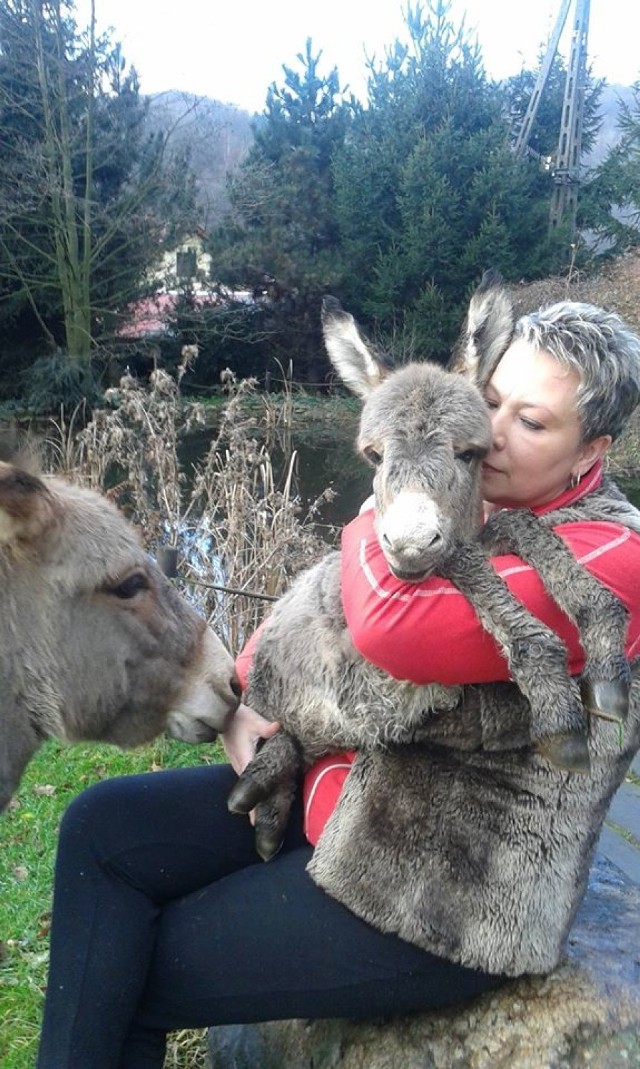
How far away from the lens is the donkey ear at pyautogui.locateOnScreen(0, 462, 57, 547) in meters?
1.88

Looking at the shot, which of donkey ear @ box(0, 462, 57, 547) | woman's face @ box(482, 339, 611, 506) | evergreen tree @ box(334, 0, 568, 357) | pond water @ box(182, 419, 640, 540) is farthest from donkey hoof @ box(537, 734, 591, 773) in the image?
evergreen tree @ box(334, 0, 568, 357)

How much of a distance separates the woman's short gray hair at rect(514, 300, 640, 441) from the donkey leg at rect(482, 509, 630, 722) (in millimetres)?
319

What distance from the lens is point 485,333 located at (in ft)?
7.17

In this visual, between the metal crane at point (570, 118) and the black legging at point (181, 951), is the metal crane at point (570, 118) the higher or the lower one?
the higher one

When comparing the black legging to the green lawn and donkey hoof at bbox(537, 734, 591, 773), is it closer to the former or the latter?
donkey hoof at bbox(537, 734, 591, 773)

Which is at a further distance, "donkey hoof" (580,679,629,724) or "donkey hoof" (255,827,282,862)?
"donkey hoof" (255,827,282,862)

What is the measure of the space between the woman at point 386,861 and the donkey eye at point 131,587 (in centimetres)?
49

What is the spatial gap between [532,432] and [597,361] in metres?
0.21

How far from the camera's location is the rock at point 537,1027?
1.79 meters

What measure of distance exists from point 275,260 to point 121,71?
6.02 m

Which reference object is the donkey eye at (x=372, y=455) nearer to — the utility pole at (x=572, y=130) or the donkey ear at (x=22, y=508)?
the donkey ear at (x=22, y=508)

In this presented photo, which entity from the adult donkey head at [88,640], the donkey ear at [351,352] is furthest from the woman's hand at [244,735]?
the donkey ear at [351,352]

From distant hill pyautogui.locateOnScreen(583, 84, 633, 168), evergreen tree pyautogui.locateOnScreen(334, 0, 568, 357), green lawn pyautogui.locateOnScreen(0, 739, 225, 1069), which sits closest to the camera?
green lawn pyautogui.locateOnScreen(0, 739, 225, 1069)

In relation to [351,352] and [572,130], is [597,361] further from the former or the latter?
[572,130]
